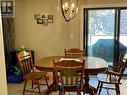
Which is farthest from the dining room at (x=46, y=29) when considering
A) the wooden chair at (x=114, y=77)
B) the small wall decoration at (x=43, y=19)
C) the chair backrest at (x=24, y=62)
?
the wooden chair at (x=114, y=77)

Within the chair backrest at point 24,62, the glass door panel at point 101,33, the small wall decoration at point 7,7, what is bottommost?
the chair backrest at point 24,62

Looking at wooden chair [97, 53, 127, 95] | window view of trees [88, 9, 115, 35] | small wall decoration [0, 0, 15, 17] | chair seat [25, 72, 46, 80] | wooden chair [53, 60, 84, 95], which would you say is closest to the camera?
wooden chair [53, 60, 84, 95]

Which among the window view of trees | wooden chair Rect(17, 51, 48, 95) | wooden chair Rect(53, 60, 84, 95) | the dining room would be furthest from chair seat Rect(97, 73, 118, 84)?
the window view of trees

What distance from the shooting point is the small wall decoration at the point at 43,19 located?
566 centimetres

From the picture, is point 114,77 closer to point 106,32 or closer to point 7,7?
point 106,32

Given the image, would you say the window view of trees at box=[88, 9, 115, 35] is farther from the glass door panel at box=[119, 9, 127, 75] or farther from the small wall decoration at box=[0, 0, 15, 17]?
the small wall decoration at box=[0, 0, 15, 17]

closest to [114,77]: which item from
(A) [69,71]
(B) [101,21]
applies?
(A) [69,71]

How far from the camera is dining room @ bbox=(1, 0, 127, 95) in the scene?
5508 millimetres

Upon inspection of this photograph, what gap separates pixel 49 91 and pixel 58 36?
2094 millimetres

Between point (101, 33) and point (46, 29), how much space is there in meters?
1.57

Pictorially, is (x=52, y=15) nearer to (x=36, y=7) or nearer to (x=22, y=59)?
(x=36, y=7)

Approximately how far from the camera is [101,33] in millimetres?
5633

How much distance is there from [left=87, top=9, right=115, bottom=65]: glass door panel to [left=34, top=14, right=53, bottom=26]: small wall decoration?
1.12 m

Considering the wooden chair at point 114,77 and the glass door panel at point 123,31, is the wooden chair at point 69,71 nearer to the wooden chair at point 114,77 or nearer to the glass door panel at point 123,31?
the wooden chair at point 114,77
